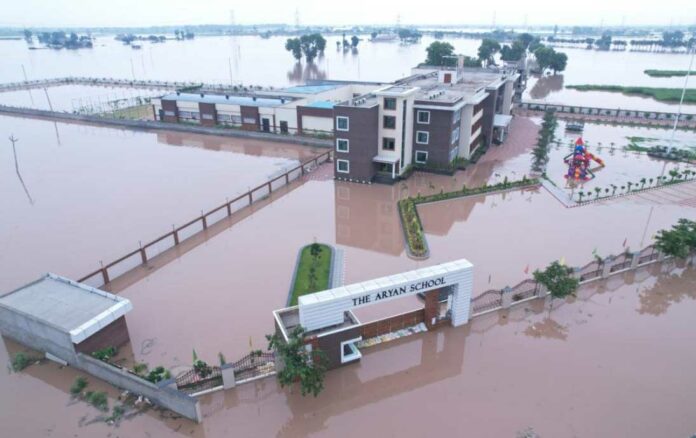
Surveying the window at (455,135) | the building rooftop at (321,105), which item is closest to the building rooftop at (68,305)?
the window at (455,135)

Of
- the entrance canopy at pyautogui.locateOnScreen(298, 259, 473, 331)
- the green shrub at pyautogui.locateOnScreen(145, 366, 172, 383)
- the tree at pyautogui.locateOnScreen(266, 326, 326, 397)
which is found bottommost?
the green shrub at pyautogui.locateOnScreen(145, 366, 172, 383)

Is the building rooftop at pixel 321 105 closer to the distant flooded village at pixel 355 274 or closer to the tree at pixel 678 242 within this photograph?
the distant flooded village at pixel 355 274

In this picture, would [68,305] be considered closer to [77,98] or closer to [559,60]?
[77,98]

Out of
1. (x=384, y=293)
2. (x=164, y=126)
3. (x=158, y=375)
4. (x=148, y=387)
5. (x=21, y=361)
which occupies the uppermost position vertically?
(x=384, y=293)

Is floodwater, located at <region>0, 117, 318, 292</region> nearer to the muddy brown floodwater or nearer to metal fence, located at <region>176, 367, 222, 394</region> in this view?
the muddy brown floodwater

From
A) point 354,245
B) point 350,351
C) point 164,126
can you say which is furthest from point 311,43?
point 350,351

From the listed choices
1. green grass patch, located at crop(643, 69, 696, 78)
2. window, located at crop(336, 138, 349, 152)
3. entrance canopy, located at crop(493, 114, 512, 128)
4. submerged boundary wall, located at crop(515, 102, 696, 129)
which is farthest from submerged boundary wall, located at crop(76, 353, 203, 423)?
green grass patch, located at crop(643, 69, 696, 78)
